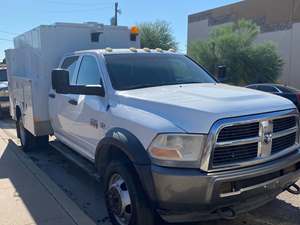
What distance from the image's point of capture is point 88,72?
540cm

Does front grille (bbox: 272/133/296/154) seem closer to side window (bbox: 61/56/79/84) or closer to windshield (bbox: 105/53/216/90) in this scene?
windshield (bbox: 105/53/216/90)

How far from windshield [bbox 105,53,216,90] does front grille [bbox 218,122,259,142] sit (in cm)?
152

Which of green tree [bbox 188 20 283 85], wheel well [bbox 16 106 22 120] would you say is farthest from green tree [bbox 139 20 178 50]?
wheel well [bbox 16 106 22 120]

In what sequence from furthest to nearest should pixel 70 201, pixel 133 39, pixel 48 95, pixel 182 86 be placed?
pixel 133 39 → pixel 48 95 → pixel 70 201 → pixel 182 86

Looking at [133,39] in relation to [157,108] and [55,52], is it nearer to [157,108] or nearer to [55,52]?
[55,52]

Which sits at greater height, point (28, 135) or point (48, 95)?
point (48, 95)

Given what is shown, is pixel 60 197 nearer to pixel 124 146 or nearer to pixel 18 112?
pixel 124 146

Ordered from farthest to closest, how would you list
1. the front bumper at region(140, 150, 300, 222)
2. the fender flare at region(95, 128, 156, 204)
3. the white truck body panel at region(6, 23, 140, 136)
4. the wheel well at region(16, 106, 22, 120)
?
the wheel well at region(16, 106, 22, 120)
the white truck body panel at region(6, 23, 140, 136)
the fender flare at region(95, 128, 156, 204)
the front bumper at region(140, 150, 300, 222)

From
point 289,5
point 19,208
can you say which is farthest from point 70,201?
point 289,5

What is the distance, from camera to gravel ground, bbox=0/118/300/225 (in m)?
4.53

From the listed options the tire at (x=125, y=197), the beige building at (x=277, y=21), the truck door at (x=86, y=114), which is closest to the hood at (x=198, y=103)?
→ the truck door at (x=86, y=114)

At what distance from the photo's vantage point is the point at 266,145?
374 centimetres

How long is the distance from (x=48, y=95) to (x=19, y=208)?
2.40 meters

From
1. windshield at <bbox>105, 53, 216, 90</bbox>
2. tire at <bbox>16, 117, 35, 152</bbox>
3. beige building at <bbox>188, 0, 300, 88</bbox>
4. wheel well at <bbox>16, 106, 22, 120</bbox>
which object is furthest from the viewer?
beige building at <bbox>188, 0, 300, 88</bbox>
